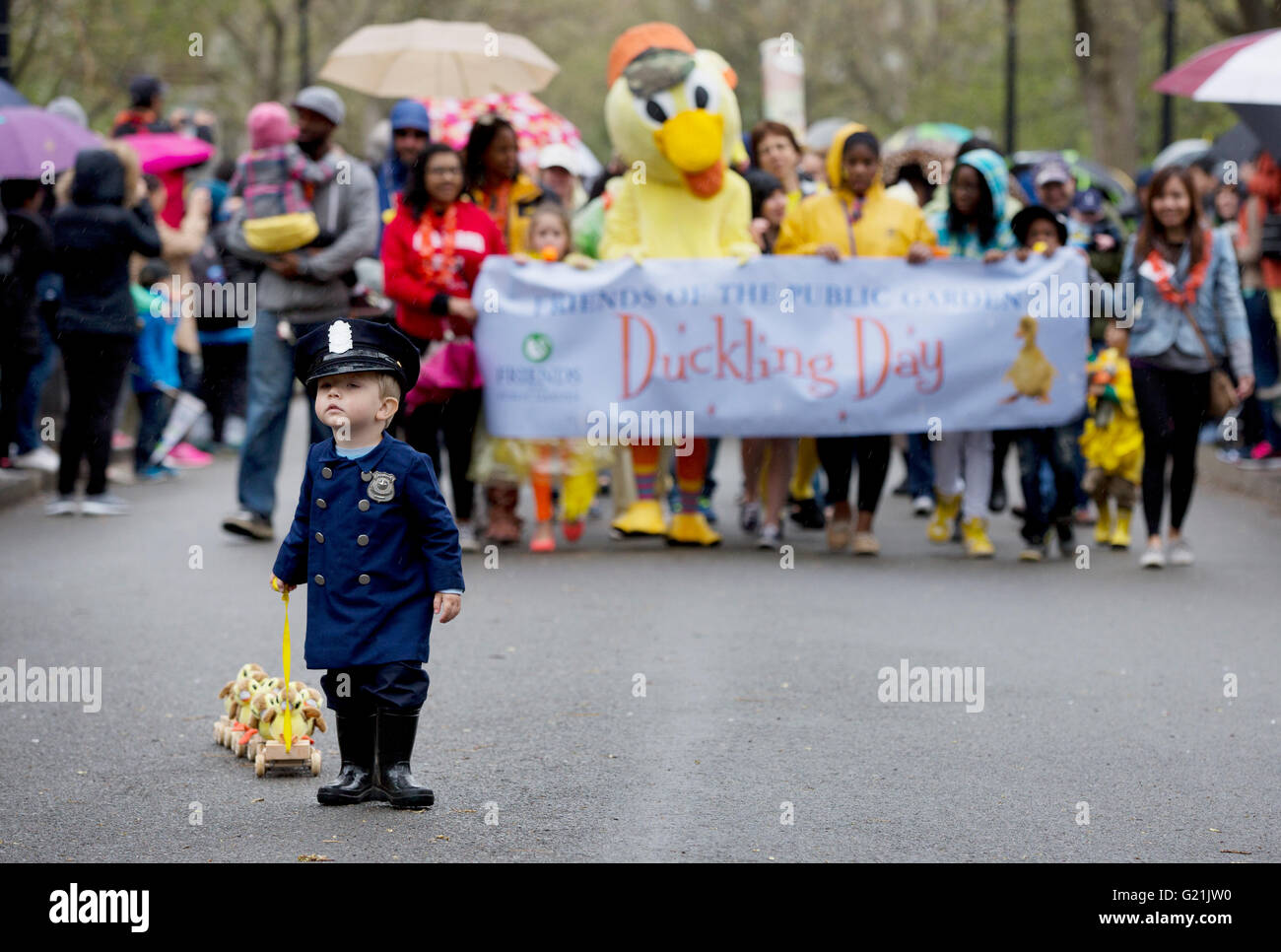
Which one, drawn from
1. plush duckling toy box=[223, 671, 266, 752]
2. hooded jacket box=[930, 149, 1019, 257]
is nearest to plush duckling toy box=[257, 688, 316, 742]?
plush duckling toy box=[223, 671, 266, 752]

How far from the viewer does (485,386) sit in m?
11.8

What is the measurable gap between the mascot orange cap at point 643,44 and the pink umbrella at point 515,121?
162 inches

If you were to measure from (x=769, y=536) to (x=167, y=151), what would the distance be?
6.67 meters

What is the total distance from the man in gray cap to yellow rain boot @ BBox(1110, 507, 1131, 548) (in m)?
4.43

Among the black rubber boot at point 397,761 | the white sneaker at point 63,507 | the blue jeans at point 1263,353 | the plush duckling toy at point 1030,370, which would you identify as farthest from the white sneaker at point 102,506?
the blue jeans at point 1263,353

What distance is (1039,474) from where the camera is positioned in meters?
11.8

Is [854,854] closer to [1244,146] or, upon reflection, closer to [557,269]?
[557,269]

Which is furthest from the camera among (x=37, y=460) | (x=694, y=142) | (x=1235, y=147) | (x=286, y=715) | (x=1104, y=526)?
(x=1235, y=147)

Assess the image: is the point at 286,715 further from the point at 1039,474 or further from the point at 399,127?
the point at 399,127

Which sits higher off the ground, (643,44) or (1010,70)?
(1010,70)

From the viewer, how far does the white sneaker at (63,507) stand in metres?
13.3

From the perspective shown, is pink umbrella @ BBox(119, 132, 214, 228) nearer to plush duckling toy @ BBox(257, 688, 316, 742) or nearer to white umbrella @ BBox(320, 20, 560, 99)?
white umbrella @ BBox(320, 20, 560, 99)

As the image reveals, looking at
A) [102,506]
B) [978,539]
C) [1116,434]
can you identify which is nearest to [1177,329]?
[1116,434]
